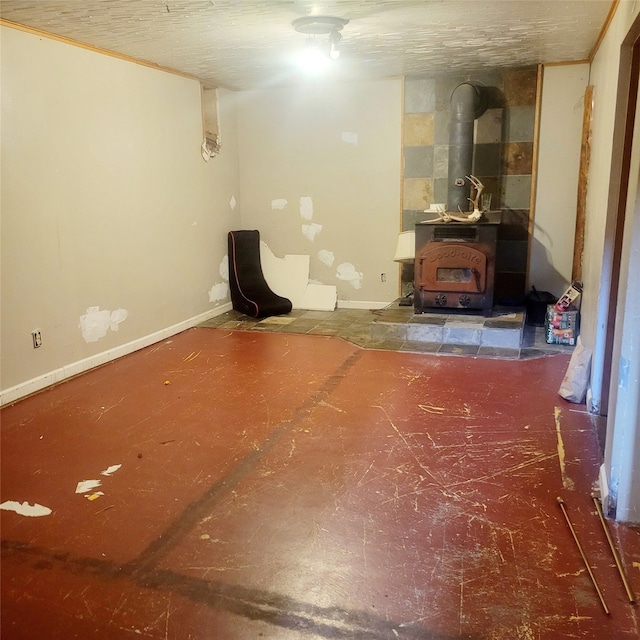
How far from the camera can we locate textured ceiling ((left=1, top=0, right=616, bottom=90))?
3.15 m

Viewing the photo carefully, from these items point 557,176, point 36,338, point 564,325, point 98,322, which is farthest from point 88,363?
point 557,176

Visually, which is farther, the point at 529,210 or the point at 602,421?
the point at 529,210

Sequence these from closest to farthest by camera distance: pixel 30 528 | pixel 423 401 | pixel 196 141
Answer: pixel 30 528, pixel 423 401, pixel 196 141

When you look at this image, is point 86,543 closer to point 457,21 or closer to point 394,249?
point 457,21

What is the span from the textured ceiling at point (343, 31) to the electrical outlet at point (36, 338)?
6.02ft

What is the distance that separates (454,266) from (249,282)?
2224 millimetres

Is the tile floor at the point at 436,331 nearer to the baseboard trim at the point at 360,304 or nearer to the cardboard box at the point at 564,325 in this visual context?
the cardboard box at the point at 564,325

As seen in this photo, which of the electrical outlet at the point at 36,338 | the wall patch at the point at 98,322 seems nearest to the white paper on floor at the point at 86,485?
the electrical outlet at the point at 36,338

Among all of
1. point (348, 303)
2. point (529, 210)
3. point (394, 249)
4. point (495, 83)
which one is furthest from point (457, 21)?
point (348, 303)

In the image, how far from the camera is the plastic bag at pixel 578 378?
3.24 m

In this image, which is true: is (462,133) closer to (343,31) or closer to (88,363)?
(343,31)

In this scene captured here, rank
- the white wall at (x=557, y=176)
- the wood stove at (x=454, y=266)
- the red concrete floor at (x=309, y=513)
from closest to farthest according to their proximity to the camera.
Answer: the red concrete floor at (x=309, y=513) → the wood stove at (x=454, y=266) → the white wall at (x=557, y=176)

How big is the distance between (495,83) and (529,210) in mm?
1152

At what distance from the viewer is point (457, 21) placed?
3525 millimetres
